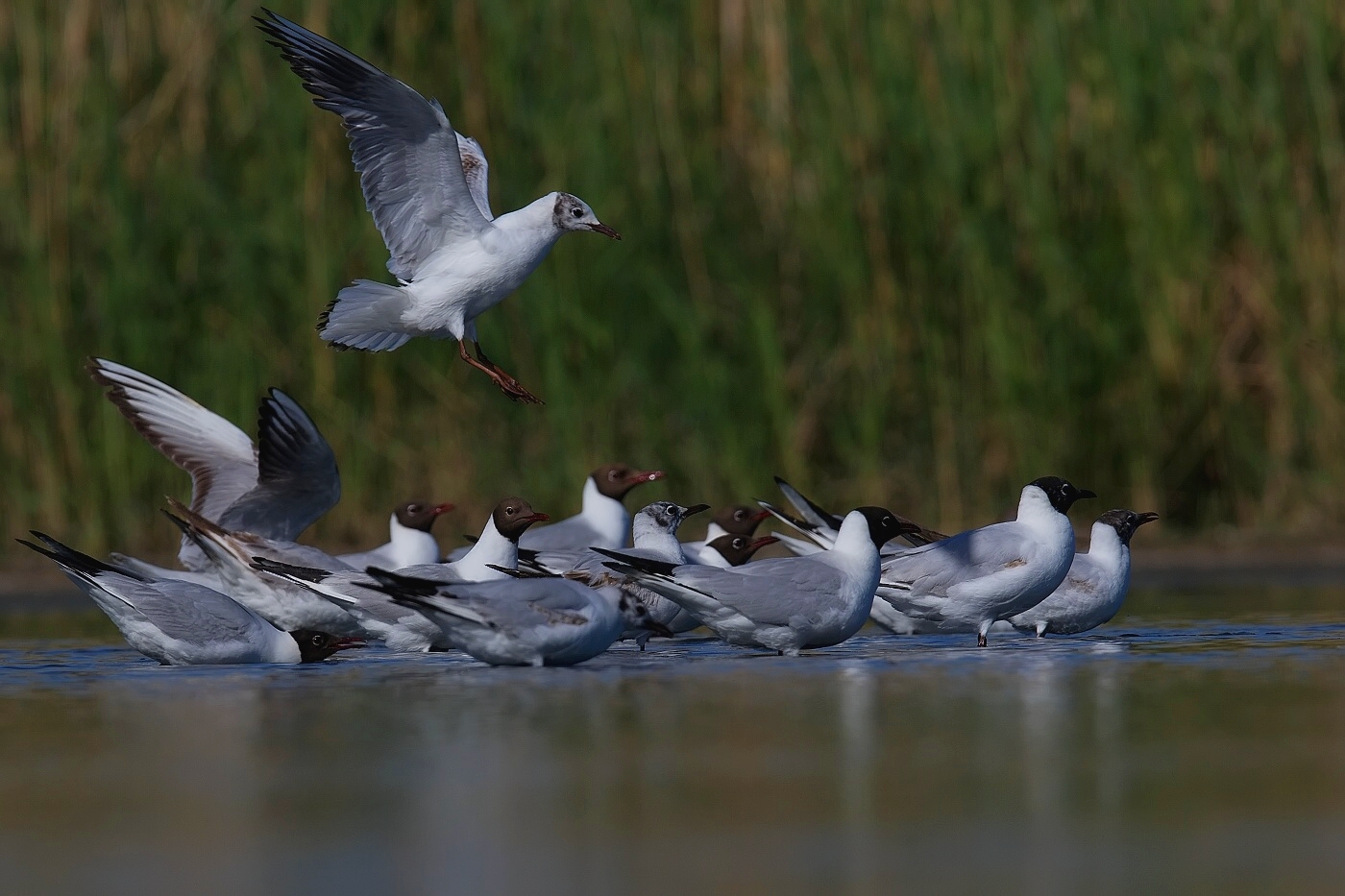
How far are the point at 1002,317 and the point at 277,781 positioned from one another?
22.6 ft

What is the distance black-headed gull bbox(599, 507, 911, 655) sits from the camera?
25.5 feet

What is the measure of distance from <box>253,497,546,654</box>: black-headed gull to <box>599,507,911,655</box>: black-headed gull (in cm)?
71

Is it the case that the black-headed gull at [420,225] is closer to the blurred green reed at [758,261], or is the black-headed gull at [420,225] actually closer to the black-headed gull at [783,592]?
the black-headed gull at [783,592]

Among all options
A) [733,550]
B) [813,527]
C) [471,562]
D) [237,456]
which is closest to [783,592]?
[471,562]

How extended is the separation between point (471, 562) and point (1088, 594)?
2.51m

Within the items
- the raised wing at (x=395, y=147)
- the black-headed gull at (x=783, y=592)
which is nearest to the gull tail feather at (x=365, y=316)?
the raised wing at (x=395, y=147)

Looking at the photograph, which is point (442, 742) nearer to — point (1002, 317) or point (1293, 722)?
point (1293, 722)

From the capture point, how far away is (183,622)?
786 cm

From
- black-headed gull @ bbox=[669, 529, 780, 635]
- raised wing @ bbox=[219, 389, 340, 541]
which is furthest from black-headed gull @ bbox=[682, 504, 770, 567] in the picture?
raised wing @ bbox=[219, 389, 340, 541]

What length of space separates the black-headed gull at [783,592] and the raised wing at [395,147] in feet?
6.07

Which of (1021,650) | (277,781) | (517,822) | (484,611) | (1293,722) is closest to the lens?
(517,822)

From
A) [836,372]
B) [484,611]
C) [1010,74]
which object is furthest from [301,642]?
[1010,74]

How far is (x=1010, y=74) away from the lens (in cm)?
1151

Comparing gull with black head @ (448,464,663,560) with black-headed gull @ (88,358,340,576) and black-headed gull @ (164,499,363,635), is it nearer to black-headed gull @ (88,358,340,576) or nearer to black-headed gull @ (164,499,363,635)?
black-headed gull @ (88,358,340,576)
